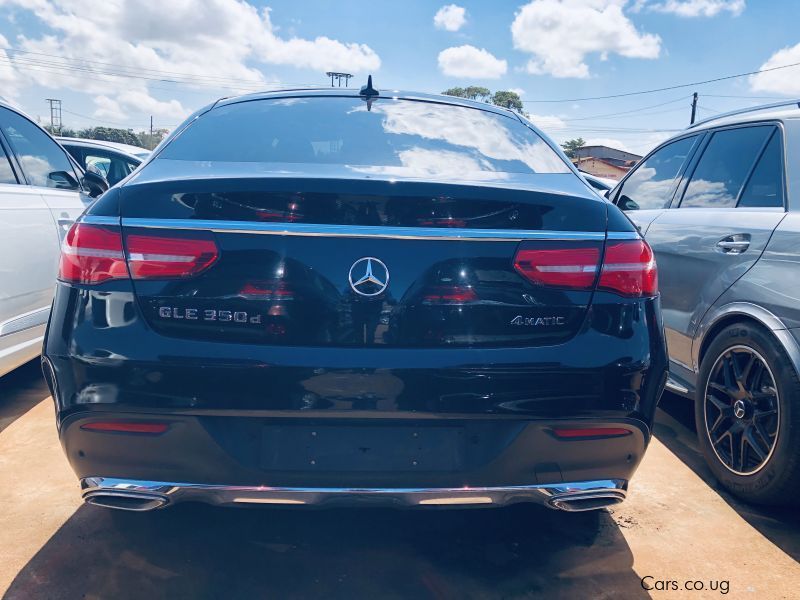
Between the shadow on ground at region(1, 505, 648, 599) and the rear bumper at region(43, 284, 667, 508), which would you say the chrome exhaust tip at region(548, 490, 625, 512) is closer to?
the rear bumper at region(43, 284, 667, 508)

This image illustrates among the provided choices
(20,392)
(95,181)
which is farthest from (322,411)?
(20,392)

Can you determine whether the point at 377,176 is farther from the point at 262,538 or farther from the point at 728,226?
the point at 728,226

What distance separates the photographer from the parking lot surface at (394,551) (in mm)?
2096

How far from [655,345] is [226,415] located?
1.27 meters

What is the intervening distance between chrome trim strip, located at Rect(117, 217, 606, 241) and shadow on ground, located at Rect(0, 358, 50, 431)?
240 centimetres

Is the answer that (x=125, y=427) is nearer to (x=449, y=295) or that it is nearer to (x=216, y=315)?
(x=216, y=315)

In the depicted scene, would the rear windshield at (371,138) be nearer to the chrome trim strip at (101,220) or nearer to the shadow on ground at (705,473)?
the chrome trim strip at (101,220)

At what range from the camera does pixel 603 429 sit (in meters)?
1.85

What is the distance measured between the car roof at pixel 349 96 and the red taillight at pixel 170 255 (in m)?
1.24

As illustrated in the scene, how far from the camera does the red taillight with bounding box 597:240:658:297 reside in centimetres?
187

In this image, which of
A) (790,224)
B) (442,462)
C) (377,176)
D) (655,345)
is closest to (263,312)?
(377,176)

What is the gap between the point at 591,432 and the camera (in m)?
1.85

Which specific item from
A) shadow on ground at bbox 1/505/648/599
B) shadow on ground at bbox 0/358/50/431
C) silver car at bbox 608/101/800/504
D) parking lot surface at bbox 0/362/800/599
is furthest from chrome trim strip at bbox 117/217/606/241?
shadow on ground at bbox 0/358/50/431

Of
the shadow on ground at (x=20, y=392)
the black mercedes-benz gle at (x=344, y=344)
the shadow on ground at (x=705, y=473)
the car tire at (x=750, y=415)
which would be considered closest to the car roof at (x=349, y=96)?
the black mercedes-benz gle at (x=344, y=344)
